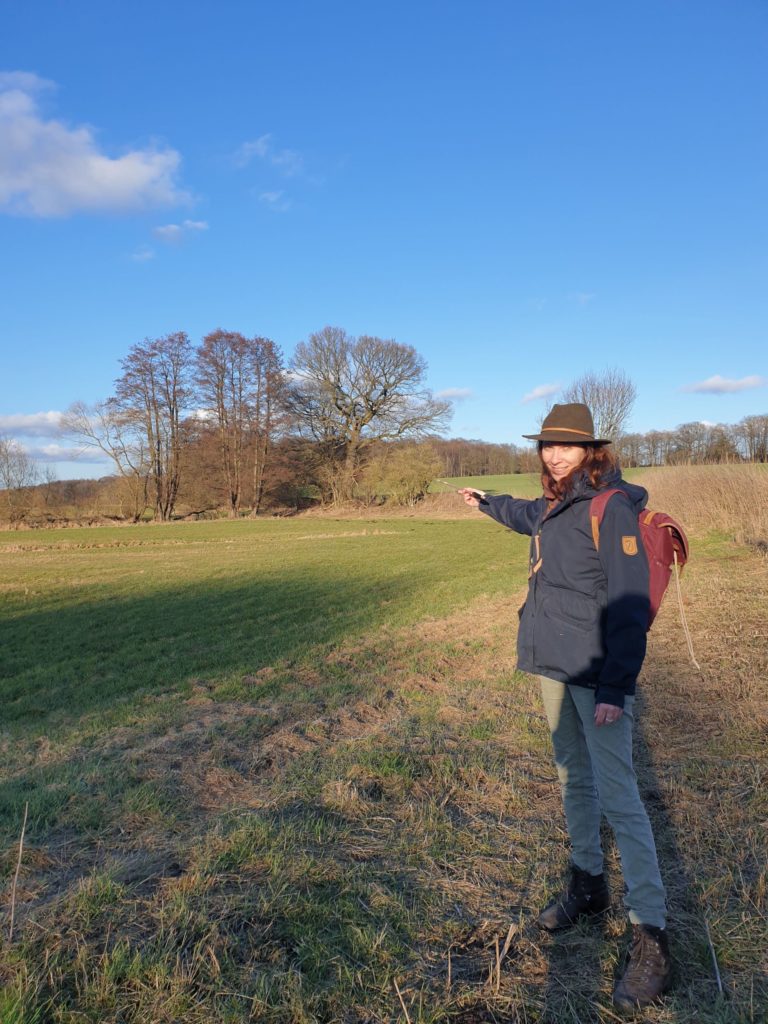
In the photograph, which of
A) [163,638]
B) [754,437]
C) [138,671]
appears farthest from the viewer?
[754,437]

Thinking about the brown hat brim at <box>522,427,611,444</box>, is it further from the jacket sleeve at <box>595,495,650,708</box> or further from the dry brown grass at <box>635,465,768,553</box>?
the dry brown grass at <box>635,465,768,553</box>

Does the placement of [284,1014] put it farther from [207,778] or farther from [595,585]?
[207,778]

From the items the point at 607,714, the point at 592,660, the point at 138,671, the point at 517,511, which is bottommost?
the point at 138,671

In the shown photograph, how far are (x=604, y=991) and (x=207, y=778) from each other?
3.01 metres

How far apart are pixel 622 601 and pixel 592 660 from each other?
31 cm

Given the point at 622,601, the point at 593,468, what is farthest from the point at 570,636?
the point at 593,468

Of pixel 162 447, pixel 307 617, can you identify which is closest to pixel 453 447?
pixel 162 447

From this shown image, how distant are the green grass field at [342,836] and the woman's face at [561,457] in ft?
6.31

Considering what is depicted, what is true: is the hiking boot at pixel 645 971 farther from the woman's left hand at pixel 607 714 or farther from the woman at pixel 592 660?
the woman's left hand at pixel 607 714

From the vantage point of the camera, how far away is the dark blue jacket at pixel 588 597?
8.00 feet

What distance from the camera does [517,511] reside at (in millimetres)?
3332

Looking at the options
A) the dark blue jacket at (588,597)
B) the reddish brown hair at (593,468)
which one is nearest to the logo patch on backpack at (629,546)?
the dark blue jacket at (588,597)

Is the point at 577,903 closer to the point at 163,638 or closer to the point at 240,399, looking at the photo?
the point at 163,638

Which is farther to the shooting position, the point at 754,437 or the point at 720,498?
the point at 754,437
